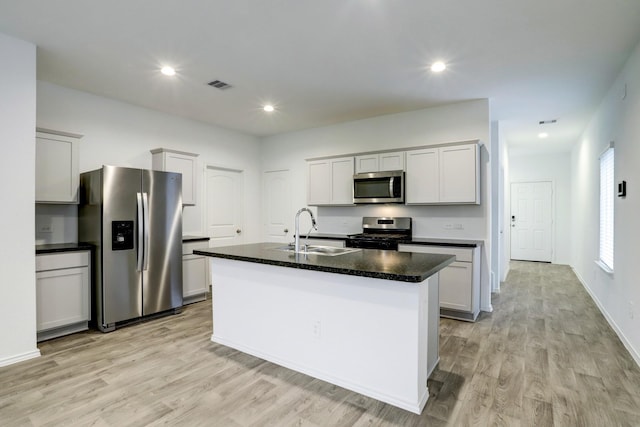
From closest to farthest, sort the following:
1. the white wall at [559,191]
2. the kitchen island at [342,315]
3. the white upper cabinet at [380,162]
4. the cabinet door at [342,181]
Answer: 1. the kitchen island at [342,315]
2. the white upper cabinet at [380,162]
3. the cabinet door at [342,181]
4. the white wall at [559,191]

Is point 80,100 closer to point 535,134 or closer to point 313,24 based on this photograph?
point 313,24

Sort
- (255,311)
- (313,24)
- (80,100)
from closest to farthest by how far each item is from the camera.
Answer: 1. (313,24)
2. (255,311)
3. (80,100)

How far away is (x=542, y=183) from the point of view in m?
8.27

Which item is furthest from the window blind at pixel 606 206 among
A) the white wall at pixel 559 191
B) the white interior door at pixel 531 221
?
the white interior door at pixel 531 221

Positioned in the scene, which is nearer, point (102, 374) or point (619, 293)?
point (102, 374)

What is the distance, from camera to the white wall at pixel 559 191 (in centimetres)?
796

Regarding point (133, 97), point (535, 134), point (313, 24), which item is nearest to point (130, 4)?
point (313, 24)

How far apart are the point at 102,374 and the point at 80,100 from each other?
314cm

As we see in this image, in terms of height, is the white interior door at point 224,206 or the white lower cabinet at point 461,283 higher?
the white interior door at point 224,206

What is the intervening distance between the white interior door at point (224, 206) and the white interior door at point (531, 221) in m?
7.02

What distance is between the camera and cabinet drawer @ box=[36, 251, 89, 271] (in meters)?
3.16

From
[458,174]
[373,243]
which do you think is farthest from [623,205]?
[373,243]

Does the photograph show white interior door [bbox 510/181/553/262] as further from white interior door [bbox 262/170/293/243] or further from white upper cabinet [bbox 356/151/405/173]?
white interior door [bbox 262/170/293/243]

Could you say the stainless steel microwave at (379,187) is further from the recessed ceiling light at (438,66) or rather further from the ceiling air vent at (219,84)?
the ceiling air vent at (219,84)
